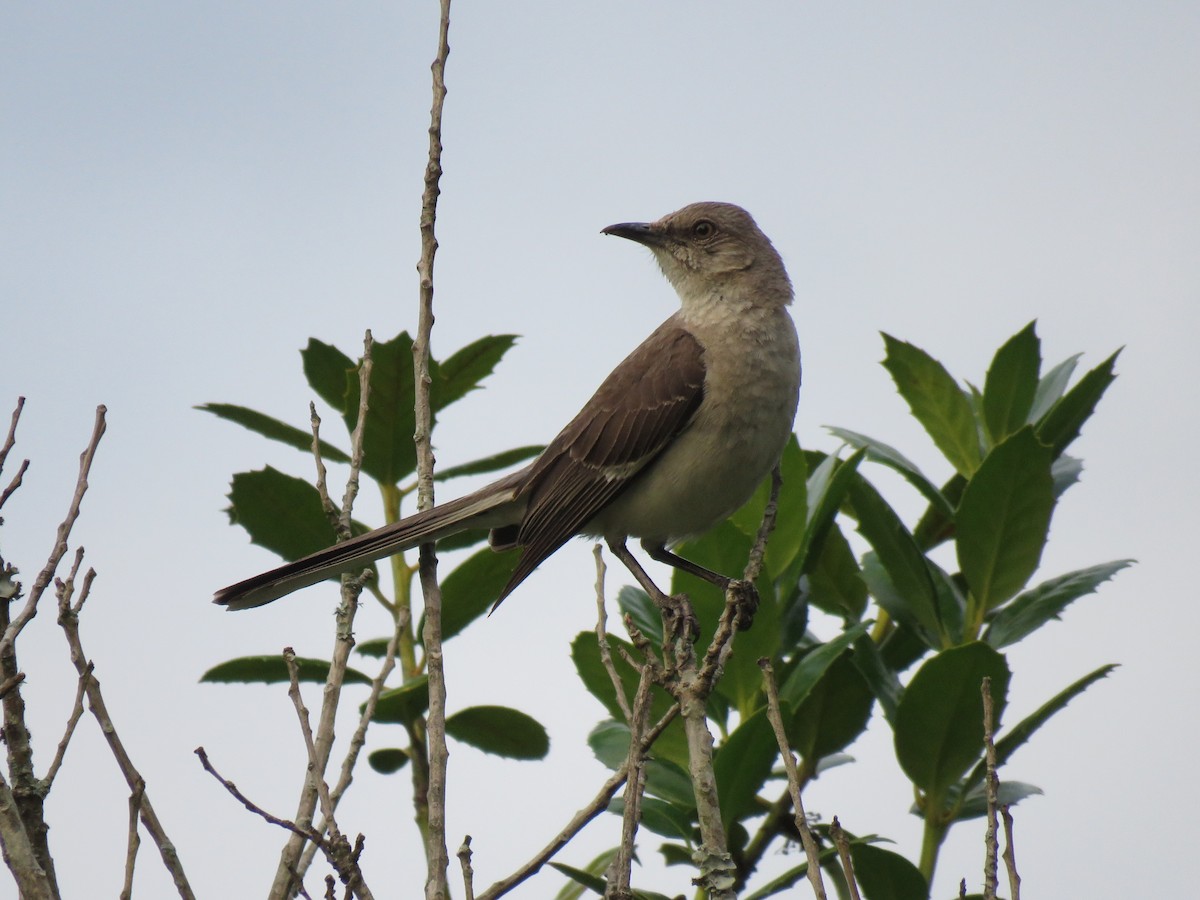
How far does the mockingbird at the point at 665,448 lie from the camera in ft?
14.5

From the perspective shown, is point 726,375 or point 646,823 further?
point 726,375

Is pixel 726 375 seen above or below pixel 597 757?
above

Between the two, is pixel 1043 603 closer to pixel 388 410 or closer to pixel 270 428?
pixel 388 410

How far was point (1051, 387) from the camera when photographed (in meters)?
4.12

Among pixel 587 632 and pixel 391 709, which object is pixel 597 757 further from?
pixel 391 709

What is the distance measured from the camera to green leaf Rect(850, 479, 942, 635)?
3.63m

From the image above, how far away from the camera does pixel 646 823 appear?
354cm

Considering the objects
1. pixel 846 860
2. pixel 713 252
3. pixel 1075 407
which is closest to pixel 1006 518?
pixel 1075 407

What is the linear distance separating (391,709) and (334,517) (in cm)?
84

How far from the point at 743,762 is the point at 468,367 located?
1.55 m

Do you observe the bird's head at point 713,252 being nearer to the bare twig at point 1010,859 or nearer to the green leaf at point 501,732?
the green leaf at point 501,732

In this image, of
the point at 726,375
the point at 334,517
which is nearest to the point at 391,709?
the point at 334,517

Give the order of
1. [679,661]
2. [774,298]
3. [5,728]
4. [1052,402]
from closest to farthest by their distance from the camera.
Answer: [5,728] → [679,661] → [1052,402] → [774,298]

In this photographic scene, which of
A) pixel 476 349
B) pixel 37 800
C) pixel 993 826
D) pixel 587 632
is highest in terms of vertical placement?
pixel 476 349
